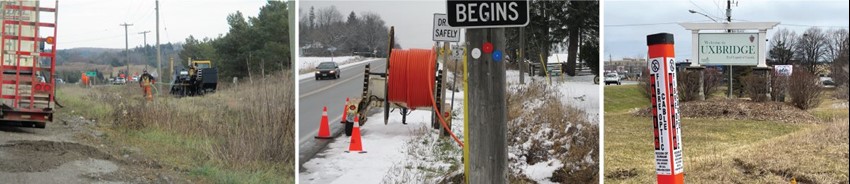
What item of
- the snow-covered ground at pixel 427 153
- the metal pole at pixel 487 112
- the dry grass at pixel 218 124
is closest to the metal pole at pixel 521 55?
the snow-covered ground at pixel 427 153

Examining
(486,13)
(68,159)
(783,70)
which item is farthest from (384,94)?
(783,70)

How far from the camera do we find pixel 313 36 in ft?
14.6

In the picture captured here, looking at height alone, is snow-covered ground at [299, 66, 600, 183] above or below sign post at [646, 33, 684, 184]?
below

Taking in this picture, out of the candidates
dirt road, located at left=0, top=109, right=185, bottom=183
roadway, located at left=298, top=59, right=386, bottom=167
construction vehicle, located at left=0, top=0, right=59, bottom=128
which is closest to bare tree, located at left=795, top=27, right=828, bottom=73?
roadway, located at left=298, top=59, right=386, bottom=167

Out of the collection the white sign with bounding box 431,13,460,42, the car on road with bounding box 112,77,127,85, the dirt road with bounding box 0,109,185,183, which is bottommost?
the dirt road with bounding box 0,109,185,183

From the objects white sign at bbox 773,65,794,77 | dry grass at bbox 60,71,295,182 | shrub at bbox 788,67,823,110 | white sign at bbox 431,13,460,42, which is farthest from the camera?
white sign at bbox 773,65,794,77

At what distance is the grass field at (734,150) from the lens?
5695 millimetres

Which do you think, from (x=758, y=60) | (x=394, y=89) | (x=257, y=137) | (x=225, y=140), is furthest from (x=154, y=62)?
(x=758, y=60)

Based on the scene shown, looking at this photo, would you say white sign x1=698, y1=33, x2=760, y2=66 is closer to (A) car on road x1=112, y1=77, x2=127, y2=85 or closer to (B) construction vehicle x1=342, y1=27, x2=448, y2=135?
(B) construction vehicle x1=342, y1=27, x2=448, y2=135

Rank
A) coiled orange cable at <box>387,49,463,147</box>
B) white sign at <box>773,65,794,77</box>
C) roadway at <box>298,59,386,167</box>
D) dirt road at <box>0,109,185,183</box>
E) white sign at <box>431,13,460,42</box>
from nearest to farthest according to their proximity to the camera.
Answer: white sign at <box>431,13,460,42</box>, roadway at <box>298,59,386,167</box>, coiled orange cable at <box>387,49,463,147</box>, dirt road at <box>0,109,185,183</box>, white sign at <box>773,65,794,77</box>

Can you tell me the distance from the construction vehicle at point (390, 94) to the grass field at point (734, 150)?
1.45 m

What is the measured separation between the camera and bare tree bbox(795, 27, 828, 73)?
20.9ft

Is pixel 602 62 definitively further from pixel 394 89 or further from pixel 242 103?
pixel 242 103

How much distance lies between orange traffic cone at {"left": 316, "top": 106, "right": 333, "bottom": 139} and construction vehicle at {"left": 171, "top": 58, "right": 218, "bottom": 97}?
18.4 feet
